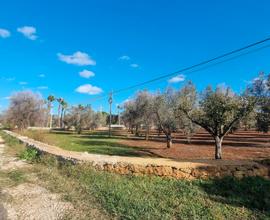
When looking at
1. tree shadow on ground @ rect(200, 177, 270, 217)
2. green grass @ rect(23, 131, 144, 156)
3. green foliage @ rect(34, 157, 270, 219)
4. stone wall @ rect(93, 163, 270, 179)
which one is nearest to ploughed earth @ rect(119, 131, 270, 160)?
green grass @ rect(23, 131, 144, 156)

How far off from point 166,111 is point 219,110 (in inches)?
491

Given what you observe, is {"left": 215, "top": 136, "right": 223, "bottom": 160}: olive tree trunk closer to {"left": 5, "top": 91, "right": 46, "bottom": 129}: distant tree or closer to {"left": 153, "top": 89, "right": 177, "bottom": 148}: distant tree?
{"left": 153, "top": 89, "right": 177, "bottom": 148}: distant tree

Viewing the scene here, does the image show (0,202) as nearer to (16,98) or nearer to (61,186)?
(61,186)

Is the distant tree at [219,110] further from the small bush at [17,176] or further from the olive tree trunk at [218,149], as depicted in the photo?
the small bush at [17,176]

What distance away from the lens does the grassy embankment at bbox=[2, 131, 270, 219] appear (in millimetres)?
5324

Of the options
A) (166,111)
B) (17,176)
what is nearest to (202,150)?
(166,111)

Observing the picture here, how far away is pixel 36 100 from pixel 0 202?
3819 cm

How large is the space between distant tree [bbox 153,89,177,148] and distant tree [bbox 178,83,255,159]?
9639mm

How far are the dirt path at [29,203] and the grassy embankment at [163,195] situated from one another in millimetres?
339

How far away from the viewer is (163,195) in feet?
20.8

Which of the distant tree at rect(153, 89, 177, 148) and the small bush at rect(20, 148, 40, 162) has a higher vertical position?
the distant tree at rect(153, 89, 177, 148)

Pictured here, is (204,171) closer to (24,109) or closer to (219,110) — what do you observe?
(219,110)

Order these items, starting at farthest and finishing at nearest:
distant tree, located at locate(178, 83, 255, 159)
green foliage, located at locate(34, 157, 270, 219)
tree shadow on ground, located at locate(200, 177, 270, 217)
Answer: distant tree, located at locate(178, 83, 255, 159), tree shadow on ground, located at locate(200, 177, 270, 217), green foliage, located at locate(34, 157, 270, 219)

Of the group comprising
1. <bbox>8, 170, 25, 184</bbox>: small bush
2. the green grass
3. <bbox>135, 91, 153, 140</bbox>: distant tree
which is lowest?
<bbox>8, 170, 25, 184</bbox>: small bush
